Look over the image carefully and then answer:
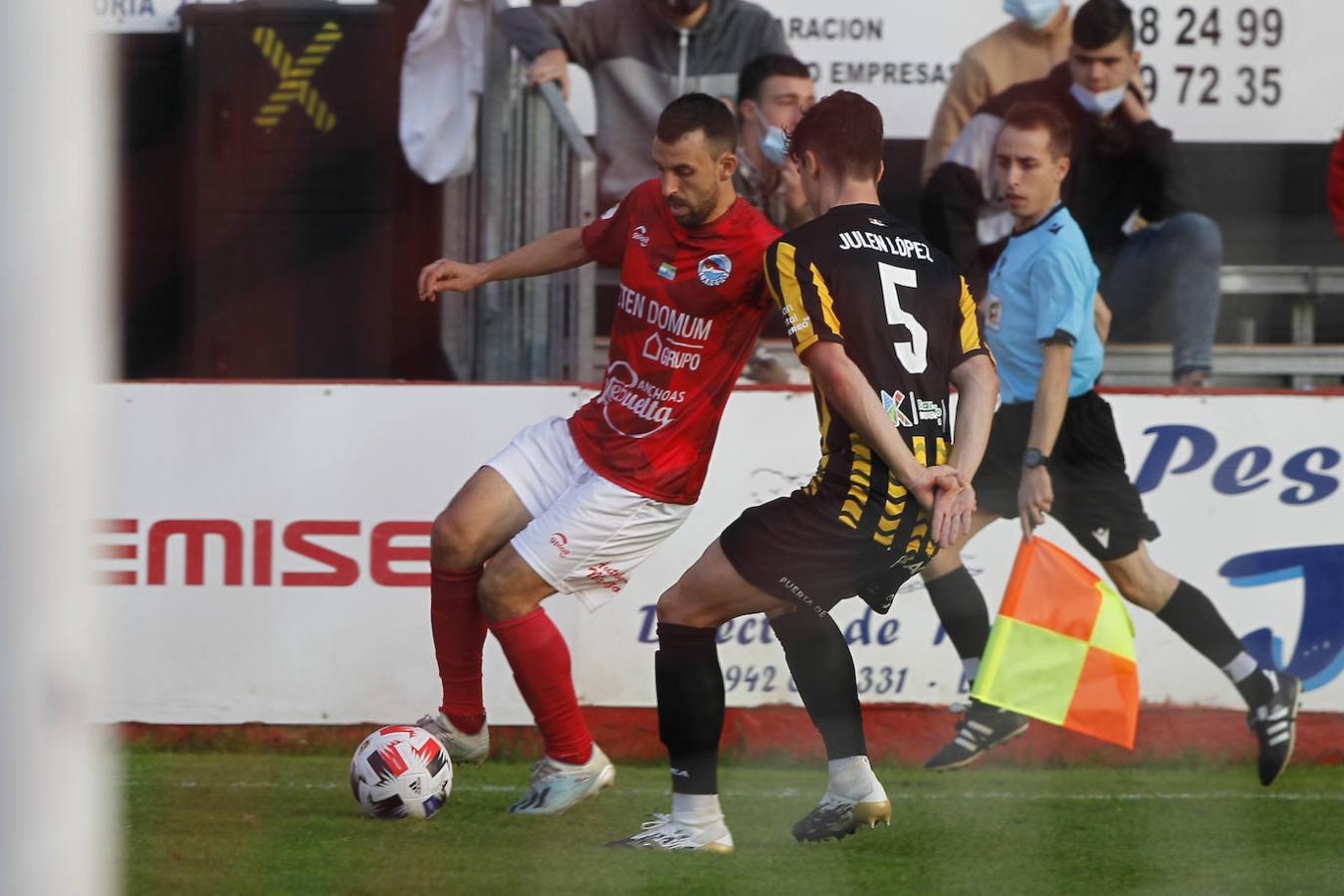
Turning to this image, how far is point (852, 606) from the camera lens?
569cm

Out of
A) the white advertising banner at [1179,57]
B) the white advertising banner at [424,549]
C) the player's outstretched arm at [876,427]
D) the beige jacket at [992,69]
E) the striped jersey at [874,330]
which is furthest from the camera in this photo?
the white advertising banner at [1179,57]

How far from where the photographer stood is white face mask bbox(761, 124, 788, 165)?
238 inches

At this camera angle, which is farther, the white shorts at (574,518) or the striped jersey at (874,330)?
the white shorts at (574,518)

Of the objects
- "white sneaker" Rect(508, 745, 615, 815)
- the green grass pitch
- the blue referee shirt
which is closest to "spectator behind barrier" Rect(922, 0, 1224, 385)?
the blue referee shirt

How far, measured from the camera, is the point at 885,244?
3.85m

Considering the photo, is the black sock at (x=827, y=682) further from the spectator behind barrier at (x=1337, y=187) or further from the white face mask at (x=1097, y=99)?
the spectator behind barrier at (x=1337, y=187)

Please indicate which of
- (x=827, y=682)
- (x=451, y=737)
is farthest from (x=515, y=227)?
(x=827, y=682)

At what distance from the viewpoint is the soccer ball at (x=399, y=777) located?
4.33 m

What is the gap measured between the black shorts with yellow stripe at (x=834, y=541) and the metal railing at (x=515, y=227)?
2186 millimetres

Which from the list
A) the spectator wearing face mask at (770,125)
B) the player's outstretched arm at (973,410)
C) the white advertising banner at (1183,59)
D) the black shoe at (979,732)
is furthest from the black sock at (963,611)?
the white advertising banner at (1183,59)

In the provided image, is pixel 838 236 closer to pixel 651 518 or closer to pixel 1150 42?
pixel 651 518

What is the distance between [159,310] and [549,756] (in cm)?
233

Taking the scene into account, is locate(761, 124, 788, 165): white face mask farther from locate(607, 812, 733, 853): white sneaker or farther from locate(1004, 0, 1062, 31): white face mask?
locate(607, 812, 733, 853): white sneaker

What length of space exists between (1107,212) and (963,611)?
1.64 metres
